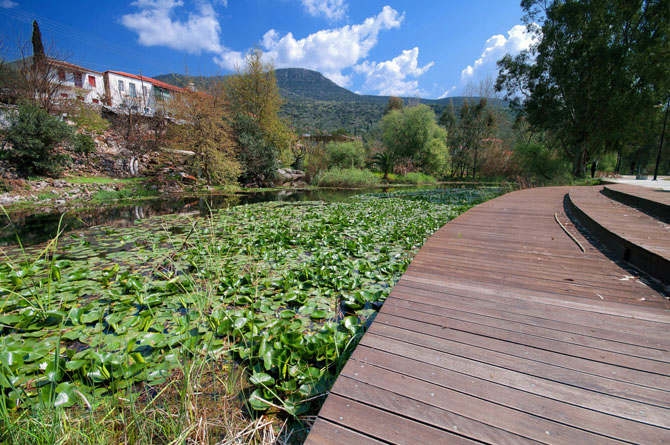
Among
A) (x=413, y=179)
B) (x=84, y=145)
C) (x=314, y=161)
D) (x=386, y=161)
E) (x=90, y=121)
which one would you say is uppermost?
(x=90, y=121)

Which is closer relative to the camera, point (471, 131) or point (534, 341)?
point (534, 341)

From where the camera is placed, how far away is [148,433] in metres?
1.26

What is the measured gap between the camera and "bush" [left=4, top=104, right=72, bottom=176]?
990 centimetres

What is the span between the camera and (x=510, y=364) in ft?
3.97

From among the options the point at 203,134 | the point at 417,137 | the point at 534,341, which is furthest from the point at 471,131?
the point at 534,341

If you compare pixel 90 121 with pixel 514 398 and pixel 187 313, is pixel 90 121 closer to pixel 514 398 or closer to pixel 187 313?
pixel 187 313

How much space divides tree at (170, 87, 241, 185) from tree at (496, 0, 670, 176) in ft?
56.0

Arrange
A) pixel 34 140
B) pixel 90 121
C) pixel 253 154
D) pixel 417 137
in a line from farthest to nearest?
pixel 417 137, pixel 253 154, pixel 90 121, pixel 34 140

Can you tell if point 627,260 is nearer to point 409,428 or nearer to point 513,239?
point 513,239

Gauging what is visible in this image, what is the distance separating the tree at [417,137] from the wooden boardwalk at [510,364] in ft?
79.8

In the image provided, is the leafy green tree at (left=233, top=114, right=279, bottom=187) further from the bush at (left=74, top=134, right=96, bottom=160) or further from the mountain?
the mountain

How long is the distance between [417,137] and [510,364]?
26602 millimetres

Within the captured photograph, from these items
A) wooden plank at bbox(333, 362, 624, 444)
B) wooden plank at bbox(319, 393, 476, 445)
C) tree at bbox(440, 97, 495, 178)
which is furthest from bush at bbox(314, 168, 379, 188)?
wooden plank at bbox(319, 393, 476, 445)

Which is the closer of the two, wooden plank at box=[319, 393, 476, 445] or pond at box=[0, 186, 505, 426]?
wooden plank at box=[319, 393, 476, 445]
